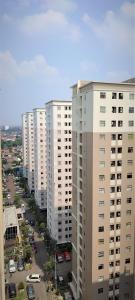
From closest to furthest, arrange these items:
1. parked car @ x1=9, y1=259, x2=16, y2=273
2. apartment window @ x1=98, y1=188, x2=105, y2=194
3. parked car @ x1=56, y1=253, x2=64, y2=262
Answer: apartment window @ x1=98, y1=188, x2=105, y2=194 < parked car @ x1=9, y1=259, x2=16, y2=273 < parked car @ x1=56, y1=253, x2=64, y2=262

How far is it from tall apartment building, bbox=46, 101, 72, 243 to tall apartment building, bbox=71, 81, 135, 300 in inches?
101

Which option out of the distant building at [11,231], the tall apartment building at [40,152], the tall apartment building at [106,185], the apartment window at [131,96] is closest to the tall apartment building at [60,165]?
the distant building at [11,231]

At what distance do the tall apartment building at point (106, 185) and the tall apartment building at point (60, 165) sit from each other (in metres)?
2.56

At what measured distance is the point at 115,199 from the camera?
13.5ft

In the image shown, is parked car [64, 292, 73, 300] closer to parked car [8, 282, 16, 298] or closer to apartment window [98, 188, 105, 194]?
parked car [8, 282, 16, 298]

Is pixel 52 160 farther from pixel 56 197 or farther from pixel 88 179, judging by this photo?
pixel 88 179

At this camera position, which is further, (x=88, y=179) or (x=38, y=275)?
(x=38, y=275)

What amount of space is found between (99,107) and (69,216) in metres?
4.52

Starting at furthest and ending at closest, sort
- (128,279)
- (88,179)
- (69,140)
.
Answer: (69,140)
(128,279)
(88,179)

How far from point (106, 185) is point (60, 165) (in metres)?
3.34

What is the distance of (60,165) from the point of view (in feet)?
23.9

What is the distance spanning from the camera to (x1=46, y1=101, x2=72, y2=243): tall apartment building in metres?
7.08

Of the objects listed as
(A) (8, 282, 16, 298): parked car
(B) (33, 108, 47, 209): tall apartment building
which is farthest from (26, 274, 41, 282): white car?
(B) (33, 108, 47, 209): tall apartment building

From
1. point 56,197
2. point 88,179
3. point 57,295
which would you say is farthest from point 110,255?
point 56,197
